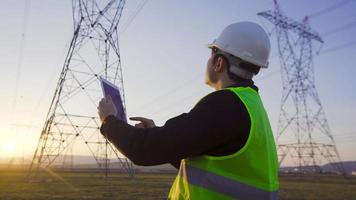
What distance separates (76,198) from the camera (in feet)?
55.8

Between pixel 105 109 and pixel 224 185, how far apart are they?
2.60ft

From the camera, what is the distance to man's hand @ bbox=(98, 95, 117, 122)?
2.47 meters

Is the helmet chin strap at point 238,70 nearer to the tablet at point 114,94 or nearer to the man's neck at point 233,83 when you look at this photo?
the man's neck at point 233,83

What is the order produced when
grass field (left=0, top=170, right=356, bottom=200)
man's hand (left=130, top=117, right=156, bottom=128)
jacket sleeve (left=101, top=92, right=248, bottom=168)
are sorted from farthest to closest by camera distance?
grass field (left=0, top=170, right=356, bottom=200) → man's hand (left=130, top=117, right=156, bottom=128) → jacket sleeve (left=101, top=92, right=248, bottom=168)

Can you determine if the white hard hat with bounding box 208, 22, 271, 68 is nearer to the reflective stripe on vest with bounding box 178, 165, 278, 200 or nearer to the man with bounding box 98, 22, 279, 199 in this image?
the man with bounding box 98, 22, 279, 199

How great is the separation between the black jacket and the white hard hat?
360mm

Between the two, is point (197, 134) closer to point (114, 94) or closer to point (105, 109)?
point (105, 109)

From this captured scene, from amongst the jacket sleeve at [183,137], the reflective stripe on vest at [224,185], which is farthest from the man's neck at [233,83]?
the reflective stripe on vest at [224,185]

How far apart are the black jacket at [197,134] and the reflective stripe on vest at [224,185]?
0.34ft

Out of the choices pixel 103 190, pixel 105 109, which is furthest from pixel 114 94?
pixel 103 190

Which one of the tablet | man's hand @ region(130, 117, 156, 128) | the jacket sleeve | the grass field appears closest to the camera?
the jacket sleeve

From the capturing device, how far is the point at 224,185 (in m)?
2.13

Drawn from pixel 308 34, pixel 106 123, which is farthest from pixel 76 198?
pixel 308 34

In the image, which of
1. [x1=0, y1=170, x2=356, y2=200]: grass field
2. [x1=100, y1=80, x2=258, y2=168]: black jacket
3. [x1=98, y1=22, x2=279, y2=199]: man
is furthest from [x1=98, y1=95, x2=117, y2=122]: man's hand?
[x1=0, y1=170, x2=356, y2=200]: grass field
